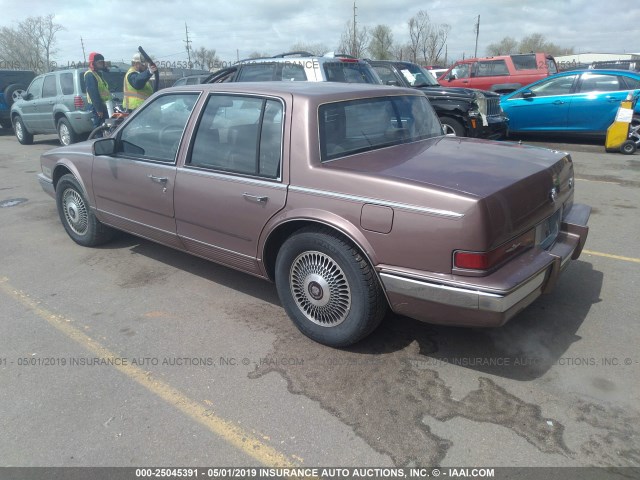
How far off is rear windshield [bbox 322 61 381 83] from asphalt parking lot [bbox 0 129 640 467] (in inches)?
186

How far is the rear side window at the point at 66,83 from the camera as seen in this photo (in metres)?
11.8

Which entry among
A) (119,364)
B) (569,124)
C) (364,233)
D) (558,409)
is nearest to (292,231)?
(364,233)

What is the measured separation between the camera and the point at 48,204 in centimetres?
730

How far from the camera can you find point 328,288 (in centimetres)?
318

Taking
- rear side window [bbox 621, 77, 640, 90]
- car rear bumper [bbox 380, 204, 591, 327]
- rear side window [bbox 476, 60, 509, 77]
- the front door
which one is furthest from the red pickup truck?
car rear bumper [bbox 380, 204, 591, 327]

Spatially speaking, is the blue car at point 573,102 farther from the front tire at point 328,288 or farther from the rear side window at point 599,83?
the front tire at point 328,288

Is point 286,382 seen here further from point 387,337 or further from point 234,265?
point 234,265

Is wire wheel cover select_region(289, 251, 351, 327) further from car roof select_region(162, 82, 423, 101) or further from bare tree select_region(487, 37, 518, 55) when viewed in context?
bare tree select_region(487, 37, 518, 55)

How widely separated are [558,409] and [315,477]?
53.5 inches

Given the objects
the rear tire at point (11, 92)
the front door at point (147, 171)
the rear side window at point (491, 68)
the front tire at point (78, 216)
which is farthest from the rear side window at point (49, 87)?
the rear side window at point (491, 68)

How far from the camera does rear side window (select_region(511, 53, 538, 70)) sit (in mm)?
15469

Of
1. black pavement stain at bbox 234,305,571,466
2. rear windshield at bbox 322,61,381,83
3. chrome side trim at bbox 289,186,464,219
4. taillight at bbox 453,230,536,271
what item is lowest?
black pavement stain at bbox 234,305,571,466

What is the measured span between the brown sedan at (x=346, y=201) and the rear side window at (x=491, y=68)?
42.5 feet

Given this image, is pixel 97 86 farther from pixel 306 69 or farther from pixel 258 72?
pixel 306 69
